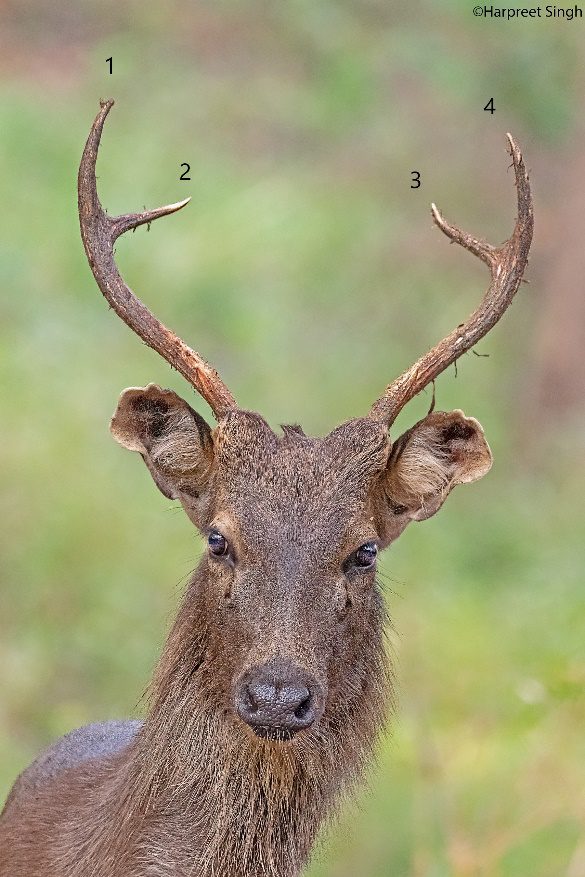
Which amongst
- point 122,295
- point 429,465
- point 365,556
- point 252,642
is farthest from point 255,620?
point 122,295

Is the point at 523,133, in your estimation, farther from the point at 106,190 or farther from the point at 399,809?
the point at 399,809

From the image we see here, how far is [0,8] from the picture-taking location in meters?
18.9

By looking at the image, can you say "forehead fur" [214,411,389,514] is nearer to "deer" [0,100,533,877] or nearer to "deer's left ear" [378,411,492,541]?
"deer" [0,100,533,877]

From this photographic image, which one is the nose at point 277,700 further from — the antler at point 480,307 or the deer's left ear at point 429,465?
the antler at point 480,307

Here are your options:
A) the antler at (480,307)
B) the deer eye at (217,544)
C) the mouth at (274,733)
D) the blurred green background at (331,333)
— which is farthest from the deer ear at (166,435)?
the blurred green background at (331,333)

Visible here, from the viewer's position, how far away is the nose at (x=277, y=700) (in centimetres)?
477

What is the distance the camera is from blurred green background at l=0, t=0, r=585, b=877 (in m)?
9.84

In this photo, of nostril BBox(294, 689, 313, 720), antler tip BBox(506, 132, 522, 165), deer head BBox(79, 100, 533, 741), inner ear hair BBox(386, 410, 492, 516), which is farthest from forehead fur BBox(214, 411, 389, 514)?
antler tip BBox(506, 132, 522, 165)

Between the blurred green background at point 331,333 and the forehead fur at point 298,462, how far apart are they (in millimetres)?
976

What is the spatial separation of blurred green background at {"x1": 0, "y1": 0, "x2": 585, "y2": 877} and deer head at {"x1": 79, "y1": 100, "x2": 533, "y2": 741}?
24.9 inches

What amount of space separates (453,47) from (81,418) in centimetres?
814

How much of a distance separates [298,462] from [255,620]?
0.52 m

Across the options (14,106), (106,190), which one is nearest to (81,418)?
(106,190)

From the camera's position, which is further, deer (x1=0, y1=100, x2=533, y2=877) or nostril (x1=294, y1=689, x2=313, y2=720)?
deer (x1=0, y1=100, x2=533, y2=877)
